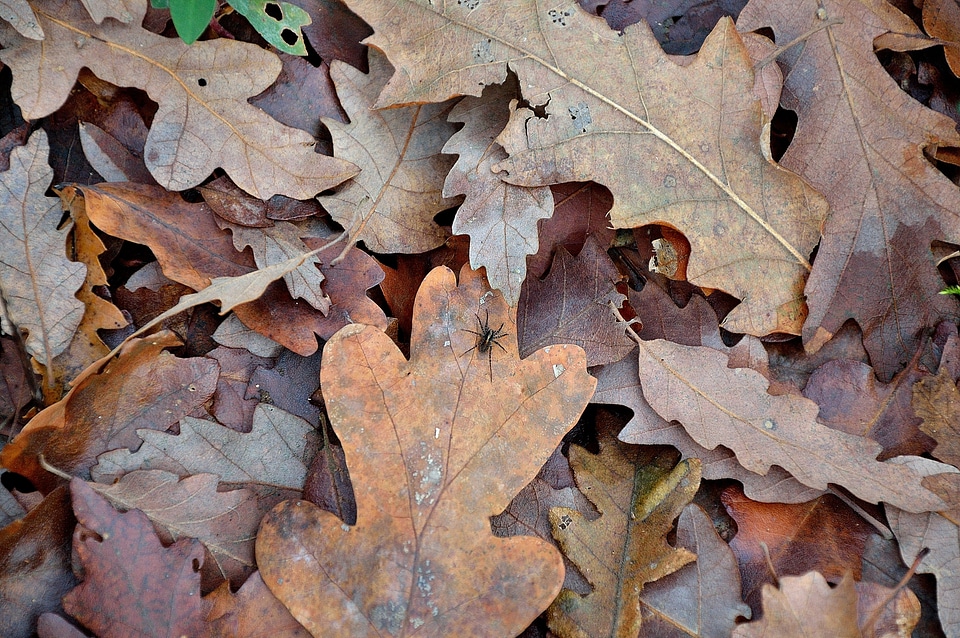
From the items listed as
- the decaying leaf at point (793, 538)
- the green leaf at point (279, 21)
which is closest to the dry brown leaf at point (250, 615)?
the decaying leaf at point (793, 538)

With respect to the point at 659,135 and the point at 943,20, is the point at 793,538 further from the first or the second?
the point at 943,20

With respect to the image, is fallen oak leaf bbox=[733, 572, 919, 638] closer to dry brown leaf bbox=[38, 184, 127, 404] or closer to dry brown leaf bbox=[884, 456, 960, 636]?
dry brown leaf bbox=[884, 456, 960, 636]

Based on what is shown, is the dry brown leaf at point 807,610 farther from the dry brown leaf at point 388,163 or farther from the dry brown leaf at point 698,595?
the dry brown leaf at point 388,163

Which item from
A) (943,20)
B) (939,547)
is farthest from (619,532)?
(943,20)

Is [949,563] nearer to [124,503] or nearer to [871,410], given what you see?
[871,410]

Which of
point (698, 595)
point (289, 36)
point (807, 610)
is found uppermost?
point (289, 36)

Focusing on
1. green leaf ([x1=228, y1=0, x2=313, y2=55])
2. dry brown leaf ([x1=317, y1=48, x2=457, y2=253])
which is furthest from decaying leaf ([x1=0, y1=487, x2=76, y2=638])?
green leaf ([x1=228, y1=0, x2=313, y2=55])

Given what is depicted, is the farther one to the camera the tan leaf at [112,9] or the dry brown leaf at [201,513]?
the tan leaf at [112,9]

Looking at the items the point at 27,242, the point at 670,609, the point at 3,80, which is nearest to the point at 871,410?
the point at 670,609
